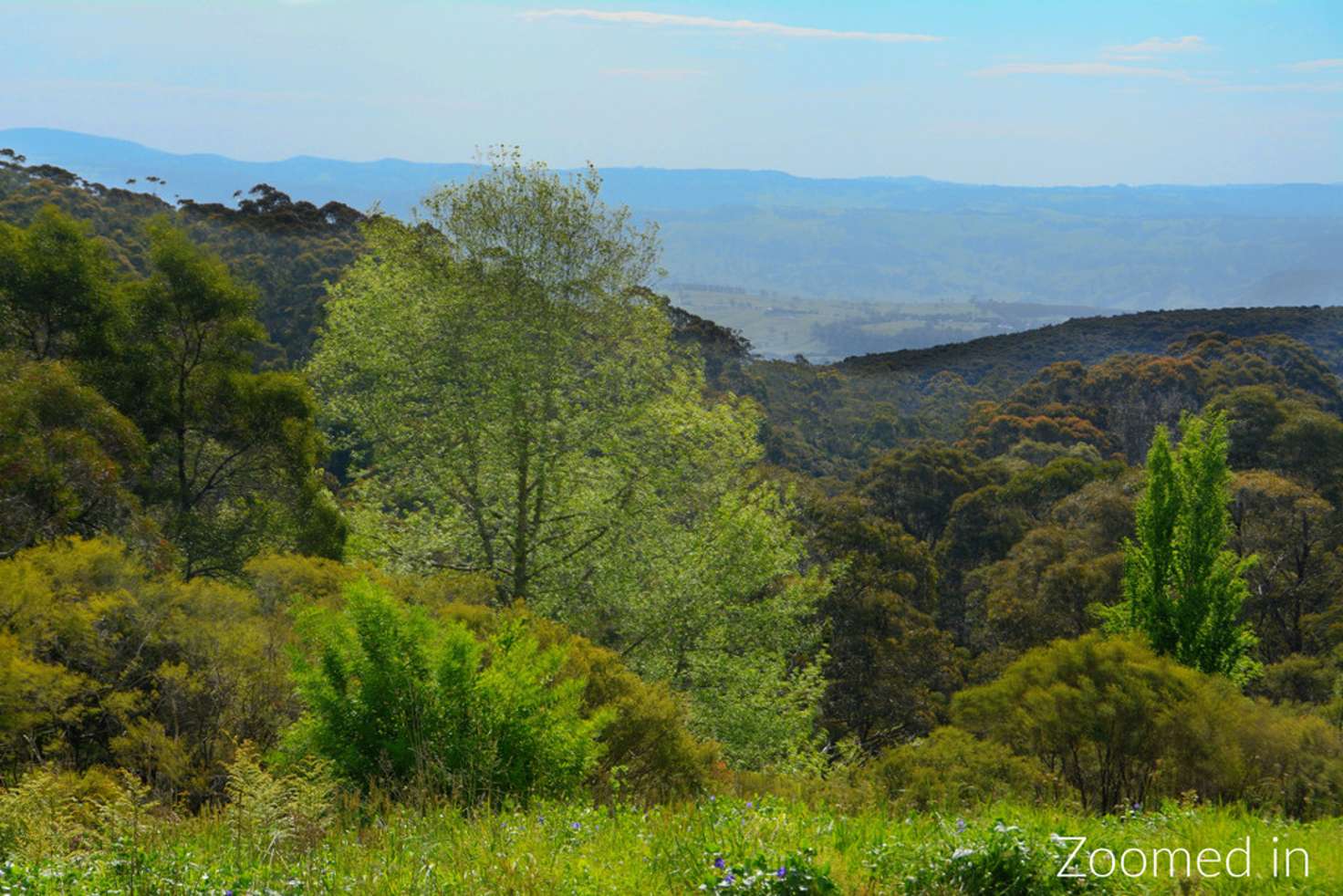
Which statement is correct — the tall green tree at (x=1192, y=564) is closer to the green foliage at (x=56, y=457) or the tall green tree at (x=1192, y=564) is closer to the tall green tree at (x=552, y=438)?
the tall green tree at (x=552, y=438)

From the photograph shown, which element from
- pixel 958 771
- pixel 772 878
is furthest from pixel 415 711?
pixel 958 771

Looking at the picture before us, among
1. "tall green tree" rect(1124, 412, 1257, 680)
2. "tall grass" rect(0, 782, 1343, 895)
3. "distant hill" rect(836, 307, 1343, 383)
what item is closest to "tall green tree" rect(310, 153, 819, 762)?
"tall green tree" rect(1124, 412, 1257, 680)

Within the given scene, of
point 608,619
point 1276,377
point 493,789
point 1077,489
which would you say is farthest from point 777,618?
point 1276,377

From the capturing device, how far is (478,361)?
18.7m

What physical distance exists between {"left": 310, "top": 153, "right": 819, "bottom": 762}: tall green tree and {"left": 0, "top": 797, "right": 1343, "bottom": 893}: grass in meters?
12.3

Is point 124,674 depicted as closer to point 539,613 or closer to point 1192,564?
point 539,613

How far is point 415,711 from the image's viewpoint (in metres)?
6.67

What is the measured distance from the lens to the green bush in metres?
6.83

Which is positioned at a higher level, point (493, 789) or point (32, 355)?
point (32, 355)

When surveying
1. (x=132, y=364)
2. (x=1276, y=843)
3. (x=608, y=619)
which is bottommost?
(x=608, y=619)

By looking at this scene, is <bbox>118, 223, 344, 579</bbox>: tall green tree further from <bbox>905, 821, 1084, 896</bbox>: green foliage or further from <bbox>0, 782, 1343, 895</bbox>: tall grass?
<bbox>905, 821, 1084, 896</bbox>: green foliage

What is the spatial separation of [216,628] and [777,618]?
12.0 metres

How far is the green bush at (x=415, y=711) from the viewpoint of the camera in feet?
22.4

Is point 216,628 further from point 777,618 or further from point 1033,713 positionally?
point 777,618
